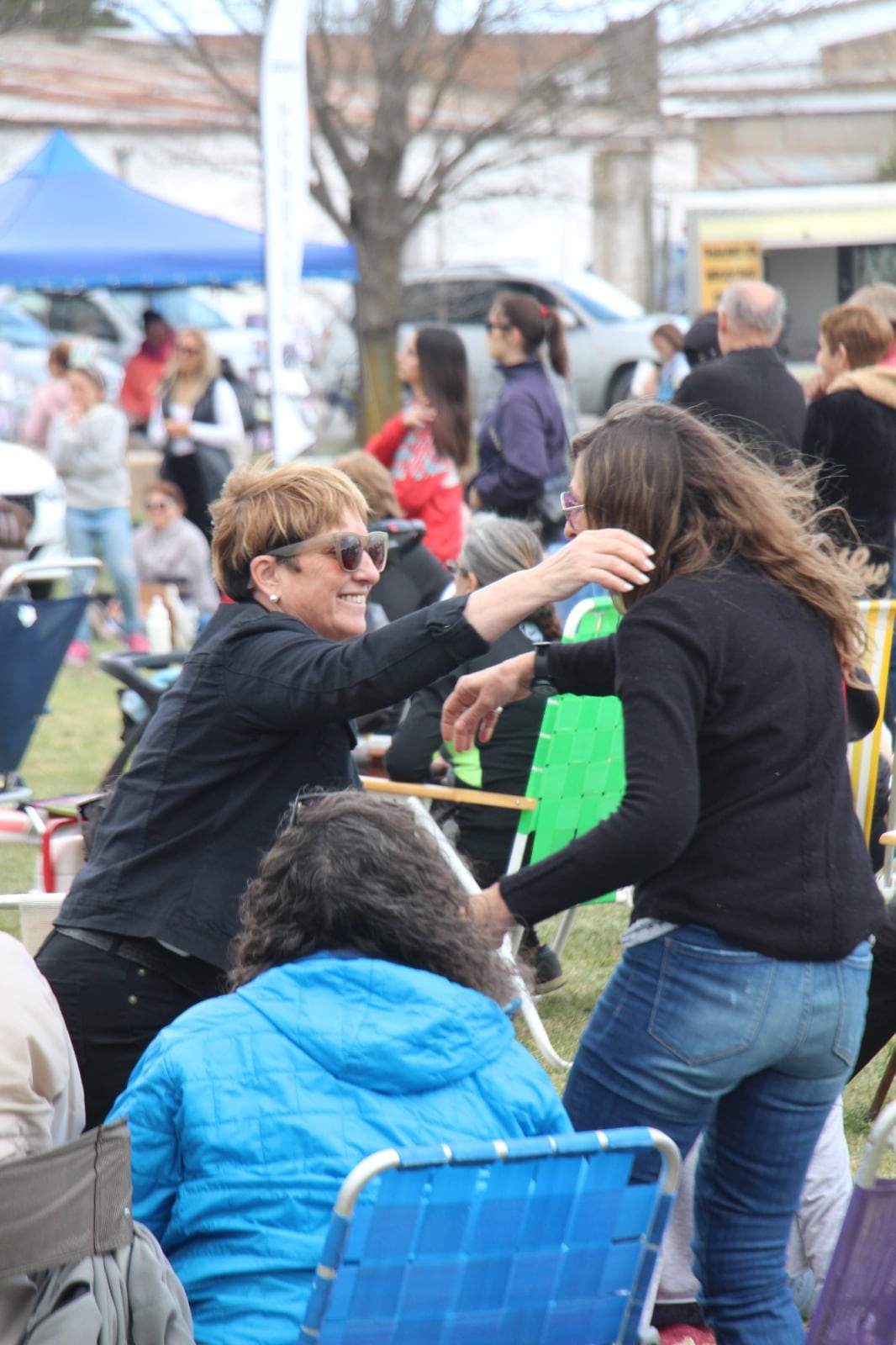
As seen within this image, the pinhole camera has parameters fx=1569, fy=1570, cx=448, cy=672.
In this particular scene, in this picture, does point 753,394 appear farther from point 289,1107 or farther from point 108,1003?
point 289,1107

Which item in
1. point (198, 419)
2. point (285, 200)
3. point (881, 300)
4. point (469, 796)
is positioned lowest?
point (469, 796)

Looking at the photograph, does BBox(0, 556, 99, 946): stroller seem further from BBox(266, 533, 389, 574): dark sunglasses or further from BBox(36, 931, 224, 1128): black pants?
BBox(266, 533, 389, 574): dark sunglasses

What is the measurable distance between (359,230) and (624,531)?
1493 cm

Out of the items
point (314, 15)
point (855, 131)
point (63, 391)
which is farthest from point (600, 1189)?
point (855, 131)

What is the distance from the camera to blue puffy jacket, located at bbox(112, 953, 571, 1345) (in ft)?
6.37

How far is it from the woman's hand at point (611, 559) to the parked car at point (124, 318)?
629 inches

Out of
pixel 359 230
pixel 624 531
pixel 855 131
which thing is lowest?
pixel 624 531

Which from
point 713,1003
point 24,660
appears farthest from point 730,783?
point 24,660

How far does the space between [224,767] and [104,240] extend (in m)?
8.95

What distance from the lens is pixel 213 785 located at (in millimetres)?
2766

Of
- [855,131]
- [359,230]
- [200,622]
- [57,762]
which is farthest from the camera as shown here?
A: [855,131]

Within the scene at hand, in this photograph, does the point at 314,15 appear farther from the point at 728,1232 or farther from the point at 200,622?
the point at 728,1232

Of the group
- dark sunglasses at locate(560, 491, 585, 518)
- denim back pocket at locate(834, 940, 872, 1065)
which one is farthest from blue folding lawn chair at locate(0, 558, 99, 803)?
denim back pocket at locate(834, 940, 872, 1065)

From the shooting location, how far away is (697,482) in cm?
231
